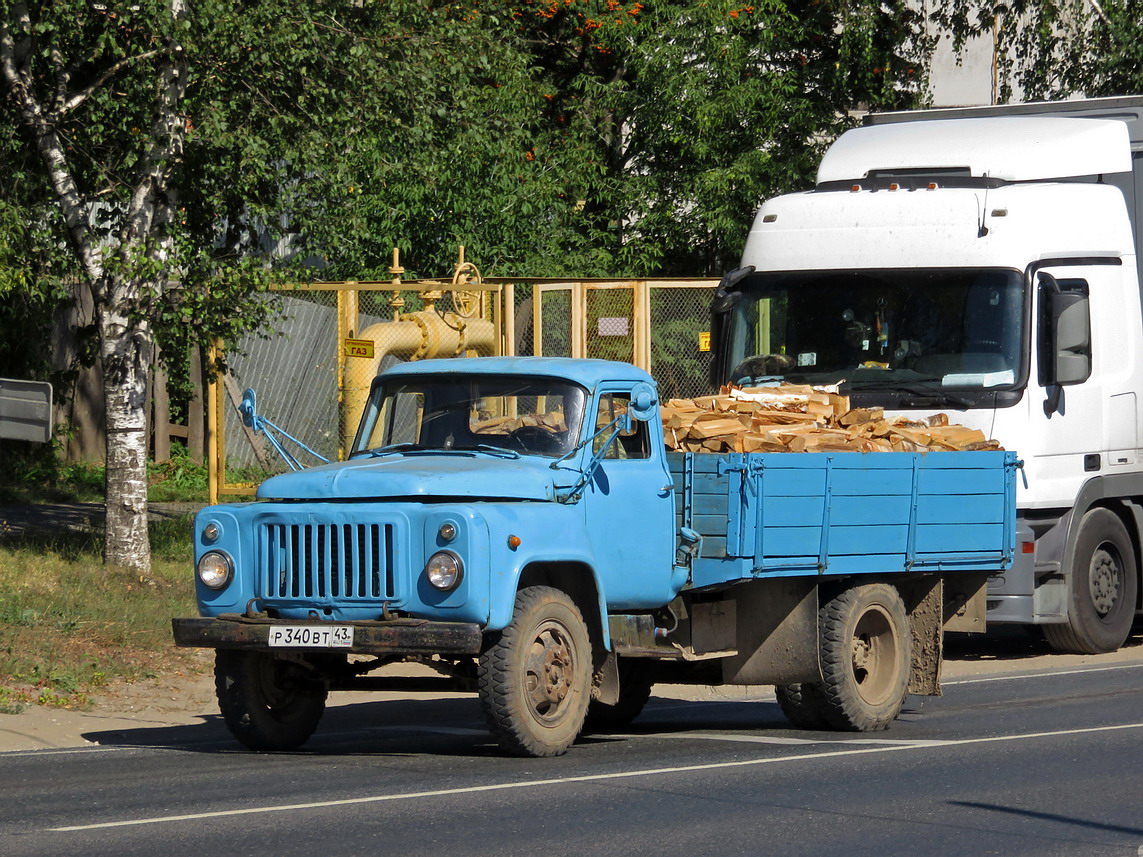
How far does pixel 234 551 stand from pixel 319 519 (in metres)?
0.57

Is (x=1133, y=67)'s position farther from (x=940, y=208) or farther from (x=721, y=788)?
(x=721, y=788)

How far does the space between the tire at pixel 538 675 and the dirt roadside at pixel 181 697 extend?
3.08m

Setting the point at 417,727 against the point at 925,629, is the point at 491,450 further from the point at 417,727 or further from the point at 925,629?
the point at 925,629

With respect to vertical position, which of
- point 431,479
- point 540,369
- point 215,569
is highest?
point 540,369

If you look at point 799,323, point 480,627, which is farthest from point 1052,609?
point 480,627

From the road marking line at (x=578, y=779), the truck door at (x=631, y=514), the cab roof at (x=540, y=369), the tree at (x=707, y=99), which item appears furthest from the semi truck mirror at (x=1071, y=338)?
the tree at (x=707, y=99)

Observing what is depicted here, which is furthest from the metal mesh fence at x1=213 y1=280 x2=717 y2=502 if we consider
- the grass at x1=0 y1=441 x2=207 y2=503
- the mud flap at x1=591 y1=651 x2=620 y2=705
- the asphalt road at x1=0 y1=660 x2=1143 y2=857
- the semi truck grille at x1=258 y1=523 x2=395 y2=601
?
the semi truck grille at x1=258 y1=523 x2=395 y2=601

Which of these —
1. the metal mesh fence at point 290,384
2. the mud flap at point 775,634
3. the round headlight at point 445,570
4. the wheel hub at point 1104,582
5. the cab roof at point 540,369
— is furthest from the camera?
the metal mesh fence at point 290,384

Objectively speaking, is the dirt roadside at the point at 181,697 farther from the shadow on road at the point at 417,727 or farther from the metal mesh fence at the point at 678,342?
the metal mesh fence at the point at 678,342

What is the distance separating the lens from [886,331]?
14.6 metres

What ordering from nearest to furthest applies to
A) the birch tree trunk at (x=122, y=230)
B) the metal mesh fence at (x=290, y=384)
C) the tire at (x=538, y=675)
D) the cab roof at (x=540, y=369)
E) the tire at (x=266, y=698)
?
the tire at (x=538, y=675)
the tire at (x=266, y=698)
the cab roof at (x=540, y=369)
the birch tree trunk at (x=122, y=230)
the metal mesh fence at (x=290, y=384)

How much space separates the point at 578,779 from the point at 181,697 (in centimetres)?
461

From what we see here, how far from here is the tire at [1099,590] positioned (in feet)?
50.0

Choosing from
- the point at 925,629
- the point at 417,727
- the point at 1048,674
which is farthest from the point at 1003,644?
the point at 417,727
